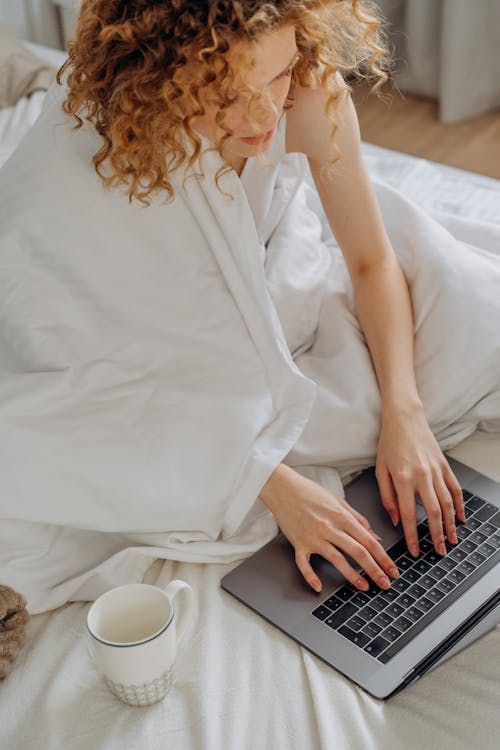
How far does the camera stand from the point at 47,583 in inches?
42.6

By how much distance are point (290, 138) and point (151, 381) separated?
42cm

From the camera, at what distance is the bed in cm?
90

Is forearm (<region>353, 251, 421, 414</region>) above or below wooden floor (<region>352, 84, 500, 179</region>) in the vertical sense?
above

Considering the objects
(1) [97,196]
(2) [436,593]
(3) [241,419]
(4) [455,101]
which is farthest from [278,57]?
(4) [455,101]

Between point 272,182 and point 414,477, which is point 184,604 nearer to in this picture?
point 414,477

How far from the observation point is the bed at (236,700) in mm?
903

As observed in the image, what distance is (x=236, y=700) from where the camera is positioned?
Result: 945mm

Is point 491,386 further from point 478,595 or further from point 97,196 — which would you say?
point 97,196

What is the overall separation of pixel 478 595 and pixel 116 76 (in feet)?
2.24

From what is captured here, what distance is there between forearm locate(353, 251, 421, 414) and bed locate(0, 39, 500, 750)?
35 cm

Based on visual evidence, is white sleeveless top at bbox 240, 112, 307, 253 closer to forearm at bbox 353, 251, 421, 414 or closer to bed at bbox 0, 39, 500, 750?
forearm at bbox 353, 251, 421, 414

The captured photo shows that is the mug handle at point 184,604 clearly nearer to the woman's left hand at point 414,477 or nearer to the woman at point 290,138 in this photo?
the woman at point 290,138

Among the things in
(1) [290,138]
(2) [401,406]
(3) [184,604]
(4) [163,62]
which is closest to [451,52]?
(1) [290,138]

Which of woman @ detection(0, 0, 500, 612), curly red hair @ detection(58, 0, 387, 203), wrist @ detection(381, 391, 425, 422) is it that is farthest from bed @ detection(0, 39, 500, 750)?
curly red hair @ detection(58, 0, 387, 203)
